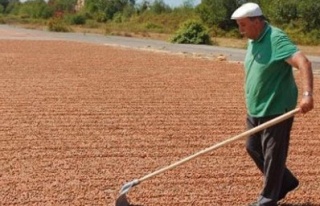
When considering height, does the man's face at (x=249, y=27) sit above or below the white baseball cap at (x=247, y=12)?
below

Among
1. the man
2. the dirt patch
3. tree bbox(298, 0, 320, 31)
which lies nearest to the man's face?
the man

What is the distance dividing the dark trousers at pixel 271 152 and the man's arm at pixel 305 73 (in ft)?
0.95

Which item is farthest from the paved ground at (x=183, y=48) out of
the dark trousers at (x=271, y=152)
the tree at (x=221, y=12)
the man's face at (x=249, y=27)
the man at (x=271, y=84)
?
the man's face at (x=249, y=27)

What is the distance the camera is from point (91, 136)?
8078 millimetres

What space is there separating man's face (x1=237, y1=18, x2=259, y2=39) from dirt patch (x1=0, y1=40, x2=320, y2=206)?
60.8 inches

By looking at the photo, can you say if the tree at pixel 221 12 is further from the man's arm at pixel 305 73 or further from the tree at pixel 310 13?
the man's arm at pixel 305 73

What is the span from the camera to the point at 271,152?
4.88 m

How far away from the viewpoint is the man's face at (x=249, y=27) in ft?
15.6

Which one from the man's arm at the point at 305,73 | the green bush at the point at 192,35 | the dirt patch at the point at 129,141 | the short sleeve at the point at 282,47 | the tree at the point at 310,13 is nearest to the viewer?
the man's arm at the point at 305,73

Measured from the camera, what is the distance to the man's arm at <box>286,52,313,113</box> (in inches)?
179

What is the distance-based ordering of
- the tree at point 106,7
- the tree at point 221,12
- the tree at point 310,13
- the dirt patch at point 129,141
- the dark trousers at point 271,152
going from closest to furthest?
1. the dark trousers at point 271,152
2. the dirt patch at point 129,141
3. the tree at point 310,13
4. the tree at point 221,12
5. the tree at point 106,7

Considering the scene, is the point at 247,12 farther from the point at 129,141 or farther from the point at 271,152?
the point at 129,141

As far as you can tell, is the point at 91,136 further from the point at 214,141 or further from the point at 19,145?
the point at 214,141

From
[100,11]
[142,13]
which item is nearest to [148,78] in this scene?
[142,13]
